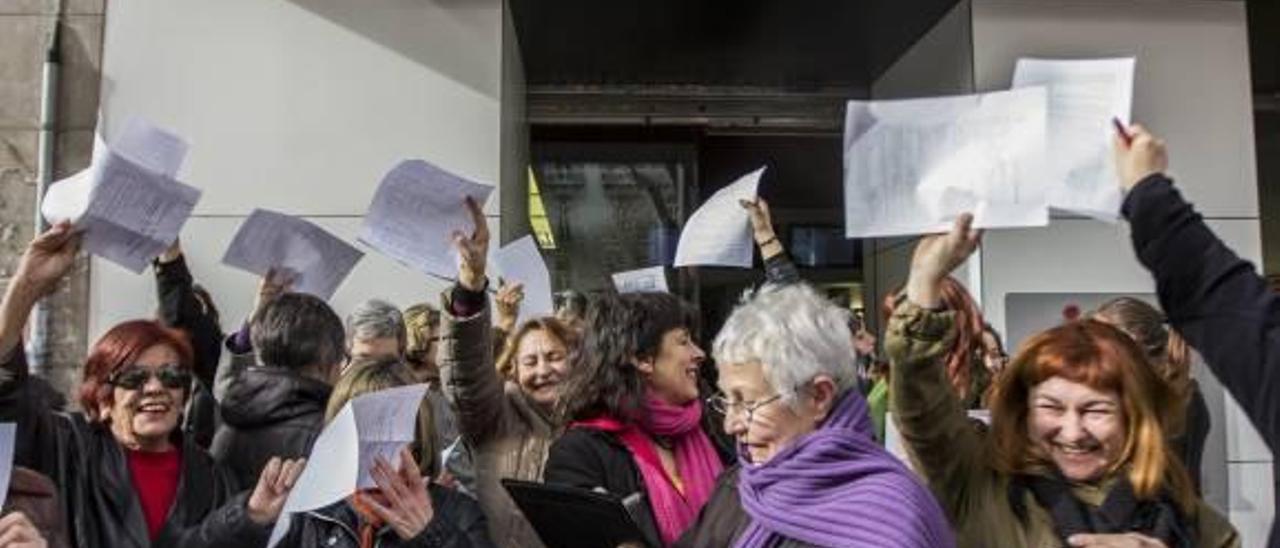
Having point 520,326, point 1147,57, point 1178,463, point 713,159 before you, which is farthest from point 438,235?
point 713,159

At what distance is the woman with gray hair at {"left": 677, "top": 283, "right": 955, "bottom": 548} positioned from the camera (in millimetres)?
2256

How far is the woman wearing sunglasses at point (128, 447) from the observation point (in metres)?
2.74

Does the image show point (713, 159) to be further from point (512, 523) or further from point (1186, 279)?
point (1186, 279)

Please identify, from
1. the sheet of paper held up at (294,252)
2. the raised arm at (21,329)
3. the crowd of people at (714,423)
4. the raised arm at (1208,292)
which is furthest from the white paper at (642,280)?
the raised arm at (1208,292)

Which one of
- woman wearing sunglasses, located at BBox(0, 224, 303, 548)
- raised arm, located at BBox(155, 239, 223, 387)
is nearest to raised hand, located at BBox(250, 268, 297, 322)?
raised arm, located at BBox(155, 239, 223, 387)

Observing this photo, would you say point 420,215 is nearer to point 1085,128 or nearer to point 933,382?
point 933,382

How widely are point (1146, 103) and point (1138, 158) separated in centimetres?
544

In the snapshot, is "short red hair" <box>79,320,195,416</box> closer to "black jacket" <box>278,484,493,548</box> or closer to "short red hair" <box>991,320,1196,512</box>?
"black jacket" <box>278,484,493,548</box>

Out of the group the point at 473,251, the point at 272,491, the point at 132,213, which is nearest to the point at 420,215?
the point at 473,251

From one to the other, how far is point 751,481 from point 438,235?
4.41 ft

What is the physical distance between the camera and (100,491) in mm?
2955

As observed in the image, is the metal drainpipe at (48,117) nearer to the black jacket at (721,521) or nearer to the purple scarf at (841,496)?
the black jacket at (721,521)

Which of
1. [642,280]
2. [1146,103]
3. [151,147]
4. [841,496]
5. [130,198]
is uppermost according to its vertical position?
[1146,103]

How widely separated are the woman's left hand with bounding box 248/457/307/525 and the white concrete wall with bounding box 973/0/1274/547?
16.7ft
